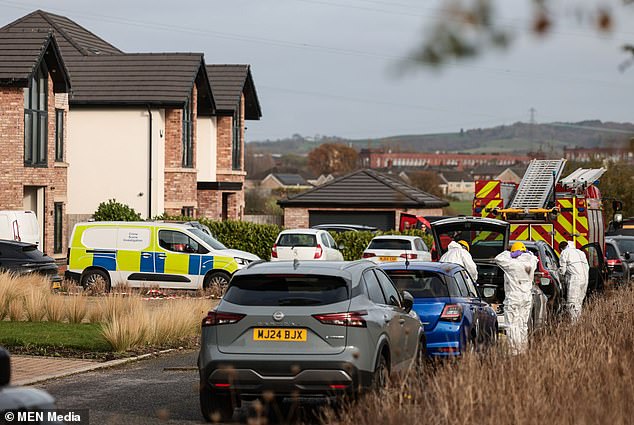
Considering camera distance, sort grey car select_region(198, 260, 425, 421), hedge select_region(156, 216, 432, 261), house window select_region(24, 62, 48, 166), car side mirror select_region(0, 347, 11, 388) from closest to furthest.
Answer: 1. car side mirror select_region(0, 347, 11, 388)
2. grey car select_region(198, 260, 425, 421)
3. house window select_region(24, 62, 48, 166)
4. hedge select_region(156, 216, 432, 261)

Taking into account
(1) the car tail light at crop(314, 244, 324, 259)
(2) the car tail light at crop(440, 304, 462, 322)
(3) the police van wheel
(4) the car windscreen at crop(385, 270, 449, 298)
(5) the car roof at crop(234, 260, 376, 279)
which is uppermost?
(5) the car roof at crop(234, 260, 376, 279)

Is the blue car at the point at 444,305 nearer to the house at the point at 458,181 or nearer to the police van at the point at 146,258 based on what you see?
the police van at the point at 146,258

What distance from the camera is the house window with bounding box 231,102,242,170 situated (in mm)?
53375

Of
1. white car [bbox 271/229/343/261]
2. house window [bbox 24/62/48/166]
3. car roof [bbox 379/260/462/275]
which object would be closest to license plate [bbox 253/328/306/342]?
car roof [bbox 379/260/462/275]

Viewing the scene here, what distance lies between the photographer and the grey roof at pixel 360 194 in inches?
2228

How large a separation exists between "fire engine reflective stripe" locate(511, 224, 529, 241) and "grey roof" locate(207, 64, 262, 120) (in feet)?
85.8

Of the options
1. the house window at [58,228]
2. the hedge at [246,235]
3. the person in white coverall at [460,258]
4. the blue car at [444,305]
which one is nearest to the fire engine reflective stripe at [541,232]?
the person in white coverall at [460,258]

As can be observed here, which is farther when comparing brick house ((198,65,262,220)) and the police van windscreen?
brick house ((198,65,262,220))

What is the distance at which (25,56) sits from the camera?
37.1 m

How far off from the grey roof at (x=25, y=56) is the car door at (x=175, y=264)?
29.5 feet

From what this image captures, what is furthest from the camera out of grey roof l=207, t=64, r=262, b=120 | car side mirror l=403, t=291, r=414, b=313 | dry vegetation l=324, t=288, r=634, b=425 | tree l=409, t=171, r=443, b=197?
tree l=409, t=171, r=443, b=197

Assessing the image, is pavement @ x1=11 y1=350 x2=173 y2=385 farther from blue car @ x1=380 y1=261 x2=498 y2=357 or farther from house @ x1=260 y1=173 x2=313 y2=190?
house @ x1=260 y1=173 x2=313 y2=190

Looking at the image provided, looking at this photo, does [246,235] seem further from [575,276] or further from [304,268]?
[304,268]

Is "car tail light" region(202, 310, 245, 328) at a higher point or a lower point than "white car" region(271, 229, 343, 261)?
higher
